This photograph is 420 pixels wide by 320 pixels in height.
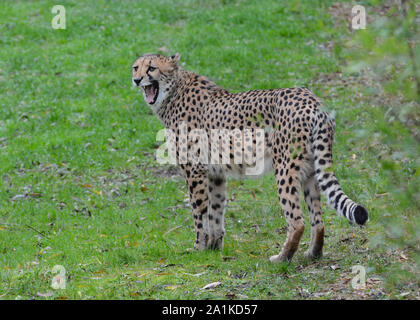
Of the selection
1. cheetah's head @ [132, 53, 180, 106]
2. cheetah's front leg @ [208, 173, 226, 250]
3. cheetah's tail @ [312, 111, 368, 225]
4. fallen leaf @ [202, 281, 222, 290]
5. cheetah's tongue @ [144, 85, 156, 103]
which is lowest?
fallen leaf @ [202, 281, 222, 290]

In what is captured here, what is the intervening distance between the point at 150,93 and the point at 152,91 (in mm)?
39

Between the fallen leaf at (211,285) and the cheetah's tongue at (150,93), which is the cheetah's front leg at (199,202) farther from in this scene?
the fallen leaf at (211,285)

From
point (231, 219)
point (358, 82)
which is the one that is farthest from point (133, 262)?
point (358, 82)

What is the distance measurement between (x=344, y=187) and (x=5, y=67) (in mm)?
8214

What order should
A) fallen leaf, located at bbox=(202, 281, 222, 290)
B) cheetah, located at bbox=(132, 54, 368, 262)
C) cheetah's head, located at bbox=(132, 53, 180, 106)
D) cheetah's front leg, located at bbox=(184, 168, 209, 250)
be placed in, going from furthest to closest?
cheetah's head, located at bbox=(132, 53, 180, 106) < cheetah's front leg, located at bbox=(184, 168, 209, 250) < cheetah, located at bbox=(132, 54, 368, 262) < fallen leaf, located at bbox=(202, 281, 222, 290)

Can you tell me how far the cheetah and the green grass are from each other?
13.0 inches

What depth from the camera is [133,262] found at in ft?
22.4

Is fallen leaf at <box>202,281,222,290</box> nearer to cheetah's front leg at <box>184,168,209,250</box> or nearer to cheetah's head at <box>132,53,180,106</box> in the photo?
cheetah's front leg at <box>184,168,209,250</box>

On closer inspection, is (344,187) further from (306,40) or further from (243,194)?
(306,40)

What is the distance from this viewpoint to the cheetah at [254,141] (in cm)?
593

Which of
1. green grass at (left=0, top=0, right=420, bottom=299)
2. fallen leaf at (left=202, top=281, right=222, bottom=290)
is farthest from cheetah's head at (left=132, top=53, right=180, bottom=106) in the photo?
fallen leaf at (left=202, top=281, right=222, bottom=290)

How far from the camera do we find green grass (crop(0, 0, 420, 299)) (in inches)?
223

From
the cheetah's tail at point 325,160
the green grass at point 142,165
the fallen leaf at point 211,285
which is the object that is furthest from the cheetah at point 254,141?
the fallen leaf at point 211,285

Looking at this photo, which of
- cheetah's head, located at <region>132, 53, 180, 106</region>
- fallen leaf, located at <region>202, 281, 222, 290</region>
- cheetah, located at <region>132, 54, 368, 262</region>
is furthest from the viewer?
cheetah's head, located at <region>132, 53, 180, 106</region>
